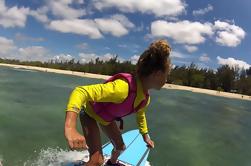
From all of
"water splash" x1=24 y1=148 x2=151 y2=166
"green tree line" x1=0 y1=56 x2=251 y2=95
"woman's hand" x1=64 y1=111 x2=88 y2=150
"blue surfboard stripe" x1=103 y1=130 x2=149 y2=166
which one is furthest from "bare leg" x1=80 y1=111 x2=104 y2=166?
"green tree line" x1=0 y1=56 x2=251 y2=95

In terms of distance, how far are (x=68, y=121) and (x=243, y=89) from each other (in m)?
92.4

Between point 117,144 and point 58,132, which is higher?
point 117,144

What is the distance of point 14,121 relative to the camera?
1283 centimetres

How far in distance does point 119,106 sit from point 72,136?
120 cm

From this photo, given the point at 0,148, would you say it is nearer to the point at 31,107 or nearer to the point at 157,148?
the point at 157,148

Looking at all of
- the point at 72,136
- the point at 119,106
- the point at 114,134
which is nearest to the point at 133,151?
the point at 114,134

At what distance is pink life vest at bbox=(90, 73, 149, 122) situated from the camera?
3650 mm

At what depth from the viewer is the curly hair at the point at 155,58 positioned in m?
3.59

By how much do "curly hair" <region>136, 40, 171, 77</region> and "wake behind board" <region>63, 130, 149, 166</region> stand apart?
2478 millimetres

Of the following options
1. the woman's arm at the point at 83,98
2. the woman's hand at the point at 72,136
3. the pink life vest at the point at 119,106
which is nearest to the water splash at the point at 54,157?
the pink life vest at the point at 119,106

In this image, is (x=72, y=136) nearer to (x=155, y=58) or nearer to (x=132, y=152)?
(x=155, y=58)

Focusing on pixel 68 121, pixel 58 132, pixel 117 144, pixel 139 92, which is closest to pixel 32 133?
pixel 58 132

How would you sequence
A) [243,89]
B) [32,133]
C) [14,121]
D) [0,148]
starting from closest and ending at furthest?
[0,148] → [32,133] → [14,121] → [243,89]

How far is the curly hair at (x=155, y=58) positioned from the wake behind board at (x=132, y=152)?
2478 mm
